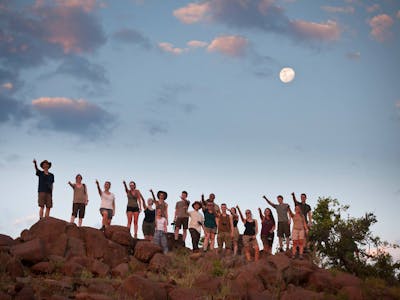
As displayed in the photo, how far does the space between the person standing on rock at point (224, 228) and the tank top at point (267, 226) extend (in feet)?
4.29

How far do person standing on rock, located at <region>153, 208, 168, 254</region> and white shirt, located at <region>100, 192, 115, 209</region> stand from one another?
Answer: 1799mm

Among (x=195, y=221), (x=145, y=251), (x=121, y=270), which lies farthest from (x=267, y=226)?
(x=121, y=270)

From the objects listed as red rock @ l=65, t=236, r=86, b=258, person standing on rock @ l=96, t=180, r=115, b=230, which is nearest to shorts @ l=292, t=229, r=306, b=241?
person standing on rock @ l=96, t=180, r=115, b=230

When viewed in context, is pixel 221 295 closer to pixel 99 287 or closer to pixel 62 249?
pixel 99 287

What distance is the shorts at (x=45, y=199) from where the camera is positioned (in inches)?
848

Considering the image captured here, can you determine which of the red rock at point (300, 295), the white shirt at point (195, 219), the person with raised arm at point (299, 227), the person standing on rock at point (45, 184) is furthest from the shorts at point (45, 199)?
the person with raised arm at point (299, 227)

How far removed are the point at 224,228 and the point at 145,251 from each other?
A: 3.46 meters

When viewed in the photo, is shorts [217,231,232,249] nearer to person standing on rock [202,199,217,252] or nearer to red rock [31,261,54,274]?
person standing on rock [202,199,217,252]

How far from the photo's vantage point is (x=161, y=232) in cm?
2323

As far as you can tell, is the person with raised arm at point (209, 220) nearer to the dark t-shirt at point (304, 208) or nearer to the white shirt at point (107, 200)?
the dark t-shirt at point (304, 208)

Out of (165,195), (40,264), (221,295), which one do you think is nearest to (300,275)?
(221,295)

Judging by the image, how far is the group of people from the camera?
73.7ft

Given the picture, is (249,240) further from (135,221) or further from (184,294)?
(184,294)

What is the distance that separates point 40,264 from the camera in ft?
62.9
